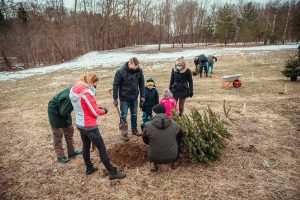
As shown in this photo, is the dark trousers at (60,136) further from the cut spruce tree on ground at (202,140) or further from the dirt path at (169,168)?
the cut spruce tree on ground at (202,140)

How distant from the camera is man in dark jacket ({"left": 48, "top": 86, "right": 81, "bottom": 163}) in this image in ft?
14.2

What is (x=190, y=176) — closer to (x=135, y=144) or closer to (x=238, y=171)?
(x=238, y=171)

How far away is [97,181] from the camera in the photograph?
4.31 m

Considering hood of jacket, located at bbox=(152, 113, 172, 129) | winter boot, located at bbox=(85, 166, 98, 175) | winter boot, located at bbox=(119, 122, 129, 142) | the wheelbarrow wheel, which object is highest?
hood of jacket, located at bbox=(152, 113, 172, 129)

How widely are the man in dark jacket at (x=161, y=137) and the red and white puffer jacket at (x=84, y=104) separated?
937 millimetres

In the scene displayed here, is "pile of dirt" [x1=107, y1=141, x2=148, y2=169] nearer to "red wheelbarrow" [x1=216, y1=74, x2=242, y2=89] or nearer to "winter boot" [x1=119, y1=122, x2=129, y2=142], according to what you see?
"winter boot" [x1=119, y1=122, x2=129, y2=142]

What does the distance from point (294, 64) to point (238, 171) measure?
947cm

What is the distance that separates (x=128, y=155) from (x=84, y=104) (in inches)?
72.5

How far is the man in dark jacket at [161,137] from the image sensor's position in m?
3.97

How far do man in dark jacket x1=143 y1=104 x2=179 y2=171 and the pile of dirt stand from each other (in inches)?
30.6

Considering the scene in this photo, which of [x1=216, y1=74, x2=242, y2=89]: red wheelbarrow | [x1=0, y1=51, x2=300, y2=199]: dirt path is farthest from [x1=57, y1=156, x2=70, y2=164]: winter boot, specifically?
[x1=216, y1=74, x2=242, y2=89]: red wheelbarrow

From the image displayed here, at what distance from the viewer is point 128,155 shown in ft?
16.8

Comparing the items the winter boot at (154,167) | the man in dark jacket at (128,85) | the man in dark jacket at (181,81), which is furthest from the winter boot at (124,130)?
the man in dark jacket at (181,81)

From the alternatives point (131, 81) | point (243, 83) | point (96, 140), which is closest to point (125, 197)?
point (96, 140)
